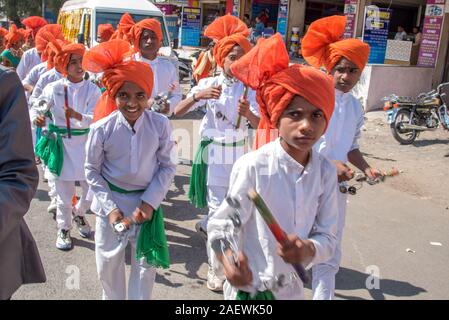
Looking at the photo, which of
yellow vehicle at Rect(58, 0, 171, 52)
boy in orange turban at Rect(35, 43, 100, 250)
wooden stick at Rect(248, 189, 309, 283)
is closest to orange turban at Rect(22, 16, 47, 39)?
yellow vehicle at Rect(58, 0, 171, 52)

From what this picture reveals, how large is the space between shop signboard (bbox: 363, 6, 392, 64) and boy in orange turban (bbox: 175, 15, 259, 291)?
7879 mm

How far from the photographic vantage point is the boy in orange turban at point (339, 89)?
331 centimetres

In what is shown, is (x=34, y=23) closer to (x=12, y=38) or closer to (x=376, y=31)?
(x=12, y=38)

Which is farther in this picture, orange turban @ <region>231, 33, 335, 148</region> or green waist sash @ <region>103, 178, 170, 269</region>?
green waist sash @ <region>103, 178, 170, 269</region>

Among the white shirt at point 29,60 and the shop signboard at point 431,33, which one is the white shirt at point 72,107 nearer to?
the white shirt at point 29,60

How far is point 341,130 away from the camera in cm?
346

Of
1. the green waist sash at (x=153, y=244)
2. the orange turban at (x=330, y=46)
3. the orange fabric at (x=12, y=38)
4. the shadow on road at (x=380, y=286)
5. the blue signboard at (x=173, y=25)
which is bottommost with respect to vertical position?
the shadow on road at (x=380, y=286)

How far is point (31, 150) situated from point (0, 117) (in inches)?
6.1

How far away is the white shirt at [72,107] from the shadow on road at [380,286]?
2602mm

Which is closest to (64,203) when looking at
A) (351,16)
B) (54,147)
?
(54,147)

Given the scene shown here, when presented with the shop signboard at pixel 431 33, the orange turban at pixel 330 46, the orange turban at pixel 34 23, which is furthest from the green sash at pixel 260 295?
the shop signboard at pixel 431 33

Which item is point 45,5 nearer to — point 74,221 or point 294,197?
point 74,221

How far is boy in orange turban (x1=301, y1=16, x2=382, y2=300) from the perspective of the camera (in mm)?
3309

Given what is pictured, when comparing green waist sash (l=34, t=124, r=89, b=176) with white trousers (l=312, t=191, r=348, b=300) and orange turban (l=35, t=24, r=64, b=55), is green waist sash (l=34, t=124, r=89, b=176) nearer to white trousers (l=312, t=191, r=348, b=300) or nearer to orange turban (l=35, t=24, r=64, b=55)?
orange turban (l=35, t=24, r=64, b=55)
